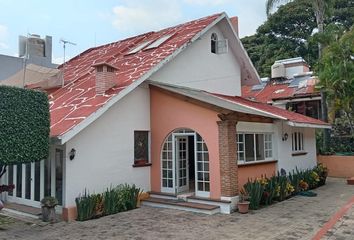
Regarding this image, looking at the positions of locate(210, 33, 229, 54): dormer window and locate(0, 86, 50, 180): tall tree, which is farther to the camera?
locate(210, 33, 229, 54): dormer window

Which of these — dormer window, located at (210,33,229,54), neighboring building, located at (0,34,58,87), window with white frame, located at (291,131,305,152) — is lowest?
window with white frame, located at (291,131,305,152)

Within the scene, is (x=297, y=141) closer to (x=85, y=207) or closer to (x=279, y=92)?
(x=279, y=92)

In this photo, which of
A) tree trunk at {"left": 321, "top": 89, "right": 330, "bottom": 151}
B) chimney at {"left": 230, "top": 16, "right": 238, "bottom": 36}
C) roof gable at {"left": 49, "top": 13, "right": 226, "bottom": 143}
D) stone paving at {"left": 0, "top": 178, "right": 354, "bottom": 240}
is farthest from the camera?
tree trunk at {"left": 321, "top": 89, "right": 330, "bottom": 151}

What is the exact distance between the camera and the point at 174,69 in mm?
15414

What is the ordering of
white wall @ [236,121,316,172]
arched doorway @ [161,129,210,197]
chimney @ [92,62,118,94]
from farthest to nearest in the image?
1. white wall @ [236,121,316,172]
2. chimney @ [92,62,118,94]
3. arched doorway @ [161,129,210,197]

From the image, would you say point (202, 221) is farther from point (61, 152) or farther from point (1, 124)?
point (1, 124)

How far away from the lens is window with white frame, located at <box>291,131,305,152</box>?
17.5 m

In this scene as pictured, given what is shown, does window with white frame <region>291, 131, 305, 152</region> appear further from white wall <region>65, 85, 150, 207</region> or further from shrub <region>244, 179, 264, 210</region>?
white wall <region>65, 85, 150, 207</region>

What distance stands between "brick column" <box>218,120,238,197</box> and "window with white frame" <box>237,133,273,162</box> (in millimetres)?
1377

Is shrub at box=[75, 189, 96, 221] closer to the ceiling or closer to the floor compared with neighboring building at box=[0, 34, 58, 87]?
closer to the floor

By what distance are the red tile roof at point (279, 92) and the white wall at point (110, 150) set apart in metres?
13.8

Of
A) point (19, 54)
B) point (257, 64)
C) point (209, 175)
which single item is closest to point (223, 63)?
point (209, 175)

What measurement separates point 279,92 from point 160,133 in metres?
15.0

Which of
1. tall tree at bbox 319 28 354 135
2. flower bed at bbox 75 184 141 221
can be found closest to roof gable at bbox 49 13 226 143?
flower bed at bbox 75 184 141 221
